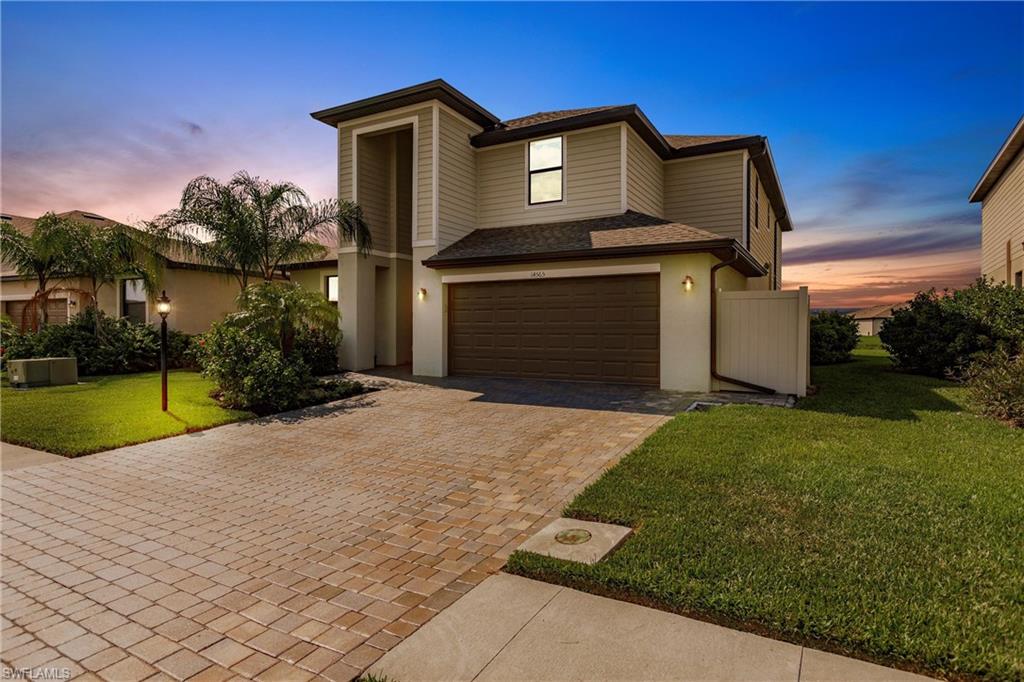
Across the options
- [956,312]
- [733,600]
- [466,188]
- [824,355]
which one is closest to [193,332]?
[466,188]

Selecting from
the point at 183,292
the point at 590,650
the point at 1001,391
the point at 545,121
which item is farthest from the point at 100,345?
the point at 1001,391

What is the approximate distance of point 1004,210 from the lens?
18.1m

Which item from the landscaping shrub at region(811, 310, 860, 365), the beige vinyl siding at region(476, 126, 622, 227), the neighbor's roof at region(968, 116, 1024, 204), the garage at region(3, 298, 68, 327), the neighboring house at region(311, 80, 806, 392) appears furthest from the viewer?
the garage at region(3, 298, 68, 327)

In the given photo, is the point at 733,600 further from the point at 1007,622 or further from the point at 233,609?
the point at 233,609

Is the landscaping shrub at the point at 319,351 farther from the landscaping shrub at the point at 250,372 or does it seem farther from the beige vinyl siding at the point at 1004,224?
the beige vinyl siding at the point at 1004,224

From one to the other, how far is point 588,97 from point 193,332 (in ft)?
49.5

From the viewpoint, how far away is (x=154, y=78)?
9961mm

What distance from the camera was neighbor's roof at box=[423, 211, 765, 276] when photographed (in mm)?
10461

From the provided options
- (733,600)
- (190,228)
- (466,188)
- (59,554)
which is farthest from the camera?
(466,188)

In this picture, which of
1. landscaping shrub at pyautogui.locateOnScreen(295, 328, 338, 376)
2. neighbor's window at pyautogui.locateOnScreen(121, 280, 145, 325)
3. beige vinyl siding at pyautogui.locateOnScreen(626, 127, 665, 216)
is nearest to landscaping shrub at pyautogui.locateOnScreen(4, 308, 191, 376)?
neighbor's window at pyautogui.locateOnScreen(121, 280, 145, 325)

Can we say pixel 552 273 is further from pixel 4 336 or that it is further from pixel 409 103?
pixel 4 336

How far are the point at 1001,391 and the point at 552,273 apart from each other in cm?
794

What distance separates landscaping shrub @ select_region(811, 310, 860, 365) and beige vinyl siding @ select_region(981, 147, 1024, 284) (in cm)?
499

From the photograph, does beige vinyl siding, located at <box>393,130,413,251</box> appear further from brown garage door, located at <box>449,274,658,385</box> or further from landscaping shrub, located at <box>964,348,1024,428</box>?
landscaping shrub, located at <box>964,348,1024,428</box>
